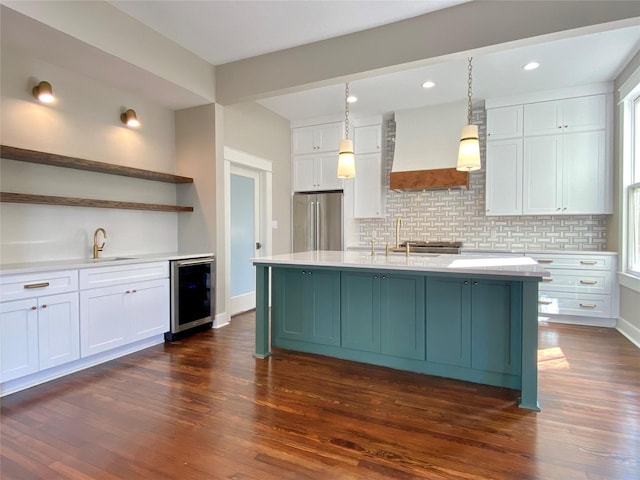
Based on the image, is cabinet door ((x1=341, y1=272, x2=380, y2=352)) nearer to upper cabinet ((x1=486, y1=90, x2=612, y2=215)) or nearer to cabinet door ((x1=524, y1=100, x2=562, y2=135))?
→ upper cabinet ((x1=486, y1=90, x2=612, y2=215))

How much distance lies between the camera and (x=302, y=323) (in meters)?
3.24

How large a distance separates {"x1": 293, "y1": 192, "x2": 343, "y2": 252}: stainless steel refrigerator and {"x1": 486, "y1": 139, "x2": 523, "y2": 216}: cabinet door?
80.9 inches

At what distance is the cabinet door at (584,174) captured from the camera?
418 centimetres

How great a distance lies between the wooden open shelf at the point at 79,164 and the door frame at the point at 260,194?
0.52m

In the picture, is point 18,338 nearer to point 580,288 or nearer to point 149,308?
point 149,308

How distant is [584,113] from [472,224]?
181 centimetres

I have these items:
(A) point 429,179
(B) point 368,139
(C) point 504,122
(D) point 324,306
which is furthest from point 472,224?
(D) point 324,306

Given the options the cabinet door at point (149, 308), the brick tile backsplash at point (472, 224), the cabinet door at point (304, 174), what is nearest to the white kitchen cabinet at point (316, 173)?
the cabinet door at point (304, 174)

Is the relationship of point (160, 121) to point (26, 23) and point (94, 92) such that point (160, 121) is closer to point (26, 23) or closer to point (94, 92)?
point (94, 92)

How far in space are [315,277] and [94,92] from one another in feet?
9.32

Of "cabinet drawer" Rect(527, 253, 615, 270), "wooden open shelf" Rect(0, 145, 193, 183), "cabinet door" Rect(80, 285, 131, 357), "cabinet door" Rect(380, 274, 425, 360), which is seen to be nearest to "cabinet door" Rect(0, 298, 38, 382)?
"cabinet door" Rect(80, 285, 131, 357)

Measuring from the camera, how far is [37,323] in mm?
2578

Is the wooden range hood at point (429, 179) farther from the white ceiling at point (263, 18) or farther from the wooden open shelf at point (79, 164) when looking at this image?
the wooden open shelf at point (79, 164)

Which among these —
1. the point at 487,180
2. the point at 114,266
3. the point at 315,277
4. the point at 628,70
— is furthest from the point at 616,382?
the point at 114,266
